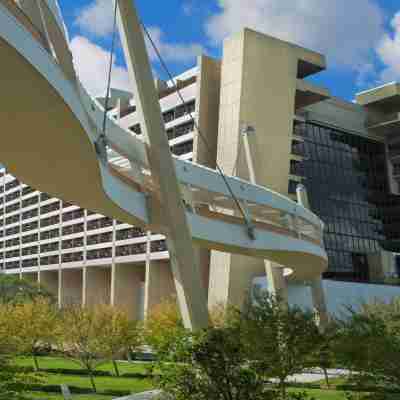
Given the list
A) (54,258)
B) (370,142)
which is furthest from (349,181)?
(54,258)

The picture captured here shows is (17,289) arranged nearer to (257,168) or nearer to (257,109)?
(257,168)

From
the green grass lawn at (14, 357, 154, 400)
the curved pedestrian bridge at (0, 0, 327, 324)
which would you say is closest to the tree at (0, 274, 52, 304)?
the green grass lawn at (14, 357, 154, 400)

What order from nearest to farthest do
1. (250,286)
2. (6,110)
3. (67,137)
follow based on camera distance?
1. (6,110)
2. (67,137)
3. (250,286)

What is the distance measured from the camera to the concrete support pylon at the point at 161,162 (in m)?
18.2

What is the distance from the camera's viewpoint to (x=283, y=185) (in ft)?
204

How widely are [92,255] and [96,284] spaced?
4.52 meters

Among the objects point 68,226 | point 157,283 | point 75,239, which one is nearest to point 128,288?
point 157,283

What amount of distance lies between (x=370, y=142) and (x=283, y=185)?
2598 cm

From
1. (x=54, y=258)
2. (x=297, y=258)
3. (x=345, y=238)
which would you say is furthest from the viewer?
(x=54, y=258)

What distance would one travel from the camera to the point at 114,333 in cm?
3569

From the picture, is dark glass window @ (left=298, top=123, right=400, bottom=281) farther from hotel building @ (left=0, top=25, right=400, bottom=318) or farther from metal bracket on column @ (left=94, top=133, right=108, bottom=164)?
metal bracket on column @ (left=94, top=133, right=108, bottom=164)

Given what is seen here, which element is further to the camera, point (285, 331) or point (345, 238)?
point (345, 238)

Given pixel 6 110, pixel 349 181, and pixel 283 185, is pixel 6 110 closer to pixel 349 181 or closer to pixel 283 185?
pixel 283 185

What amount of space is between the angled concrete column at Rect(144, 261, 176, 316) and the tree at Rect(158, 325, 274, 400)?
185 feet
